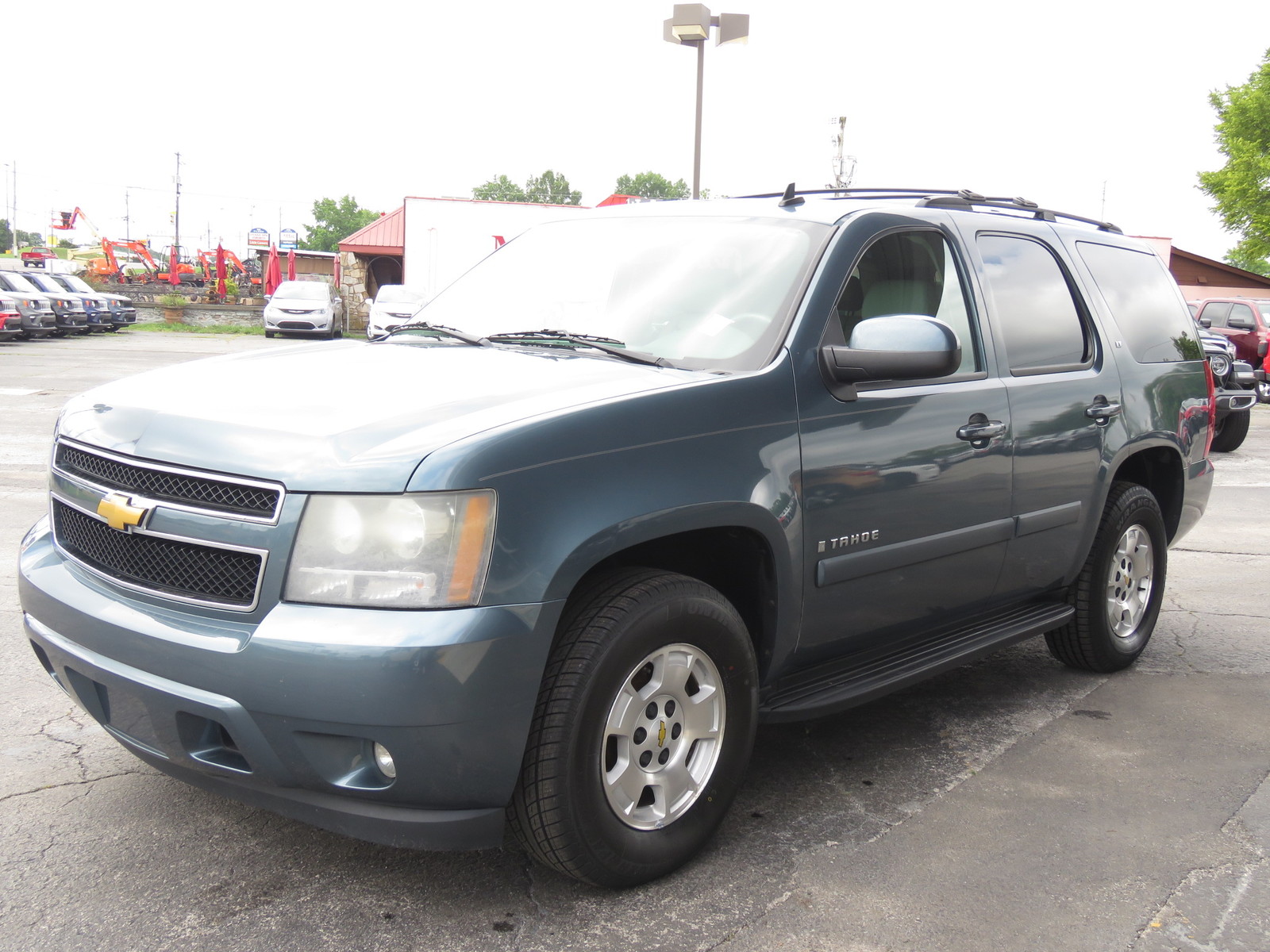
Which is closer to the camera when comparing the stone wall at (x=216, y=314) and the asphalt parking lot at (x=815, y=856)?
the asphalt parking lot at (x=815, y=856)

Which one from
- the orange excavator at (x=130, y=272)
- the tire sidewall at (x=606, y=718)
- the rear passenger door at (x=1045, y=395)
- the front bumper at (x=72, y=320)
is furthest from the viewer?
the orange excavator at (x=130, y=272)

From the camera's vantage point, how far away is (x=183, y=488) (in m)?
2.70

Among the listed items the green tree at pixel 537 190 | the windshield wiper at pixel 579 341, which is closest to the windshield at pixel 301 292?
the windshield wiper at pixel 579 341

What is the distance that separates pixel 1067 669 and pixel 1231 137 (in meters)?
39.3

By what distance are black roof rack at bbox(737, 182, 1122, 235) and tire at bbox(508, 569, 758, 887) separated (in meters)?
1.68

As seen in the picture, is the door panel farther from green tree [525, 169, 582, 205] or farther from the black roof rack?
green tree [525, 169, 582, 205]

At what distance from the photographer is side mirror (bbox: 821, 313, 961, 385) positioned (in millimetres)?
3338

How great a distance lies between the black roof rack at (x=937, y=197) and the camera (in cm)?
413

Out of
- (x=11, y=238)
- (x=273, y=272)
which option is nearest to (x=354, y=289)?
(x=273, y=272)

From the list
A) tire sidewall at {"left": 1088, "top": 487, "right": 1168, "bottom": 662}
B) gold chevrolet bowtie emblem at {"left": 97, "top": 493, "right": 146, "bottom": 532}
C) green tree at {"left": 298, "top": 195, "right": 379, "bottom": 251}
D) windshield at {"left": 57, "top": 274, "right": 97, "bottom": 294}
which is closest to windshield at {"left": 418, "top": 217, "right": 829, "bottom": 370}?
gold chevrolet bowtie emblem at {"left": 97, "top": 493, "right": 146, "bottom": 532}

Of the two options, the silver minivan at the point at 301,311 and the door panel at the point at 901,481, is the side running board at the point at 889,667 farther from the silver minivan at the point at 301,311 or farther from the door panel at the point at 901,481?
the silver minivan at the point at 301,311

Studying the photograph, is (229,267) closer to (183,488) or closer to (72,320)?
(72,320)

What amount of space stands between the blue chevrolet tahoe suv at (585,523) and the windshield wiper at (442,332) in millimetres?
22

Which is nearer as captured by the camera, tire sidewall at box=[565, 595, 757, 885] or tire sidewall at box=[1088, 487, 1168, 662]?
tire sidewall at box=[565, 595, 757, 885]
